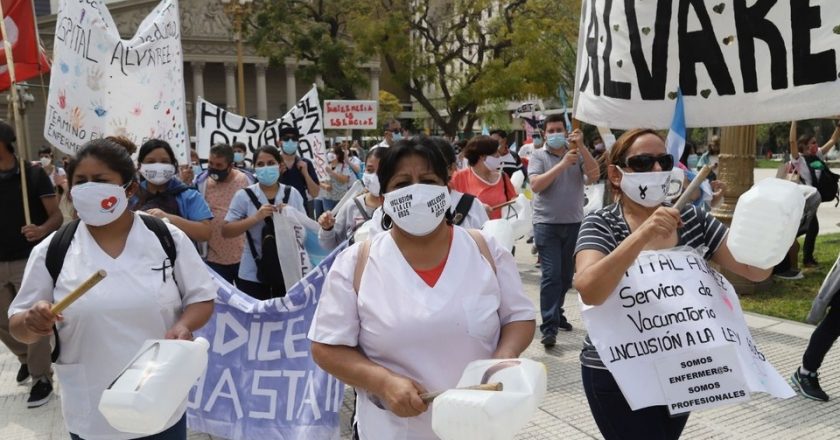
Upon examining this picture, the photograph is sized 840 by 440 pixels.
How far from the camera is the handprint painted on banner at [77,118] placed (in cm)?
596

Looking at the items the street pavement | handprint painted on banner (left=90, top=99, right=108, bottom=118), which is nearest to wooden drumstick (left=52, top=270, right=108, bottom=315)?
the street pavement

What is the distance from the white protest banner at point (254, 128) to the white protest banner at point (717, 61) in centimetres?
703

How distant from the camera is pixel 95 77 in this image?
6.24 m

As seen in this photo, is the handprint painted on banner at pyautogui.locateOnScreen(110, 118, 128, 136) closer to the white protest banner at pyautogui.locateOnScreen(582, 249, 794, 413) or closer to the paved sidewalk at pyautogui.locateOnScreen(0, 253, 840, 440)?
the paved sidewalk at pyautogui.locateOnScreen(0, 253, 840, 440)

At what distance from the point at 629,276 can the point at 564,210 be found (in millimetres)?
3590

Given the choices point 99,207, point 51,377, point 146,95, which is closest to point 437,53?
point 146,95

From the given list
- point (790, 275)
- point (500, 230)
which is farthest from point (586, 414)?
point (790, 275)

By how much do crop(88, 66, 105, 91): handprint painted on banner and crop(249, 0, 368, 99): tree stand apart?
23.6 meters

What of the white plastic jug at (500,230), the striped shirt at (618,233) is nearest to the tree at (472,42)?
the white plastic jug at (500,230)

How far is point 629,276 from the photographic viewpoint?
2.42 metres

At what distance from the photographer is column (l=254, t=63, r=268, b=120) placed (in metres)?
63.0

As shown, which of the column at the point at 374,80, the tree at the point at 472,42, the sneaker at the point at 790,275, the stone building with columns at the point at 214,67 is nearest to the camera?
the sneaker at the point at 790,275

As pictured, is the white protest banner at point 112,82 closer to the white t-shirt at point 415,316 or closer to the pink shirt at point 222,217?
the pink shirt at point 222,217

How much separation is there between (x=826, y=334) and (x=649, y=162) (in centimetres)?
277
